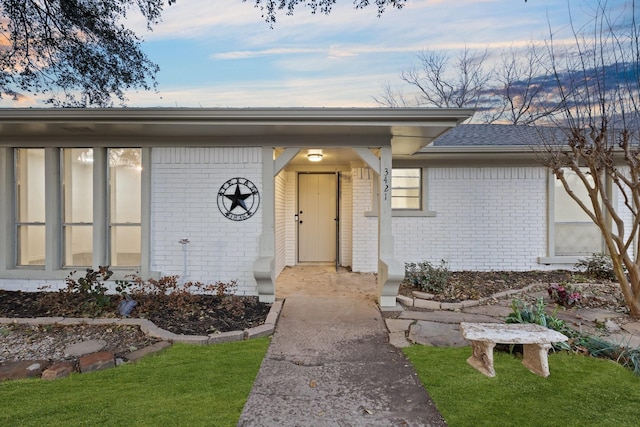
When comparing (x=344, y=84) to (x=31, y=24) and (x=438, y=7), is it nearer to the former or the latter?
(x=438, y=7)

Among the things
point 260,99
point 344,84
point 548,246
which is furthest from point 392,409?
point 260,99

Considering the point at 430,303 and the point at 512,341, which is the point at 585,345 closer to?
the point at 512,341

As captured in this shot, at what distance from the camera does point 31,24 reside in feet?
18.3

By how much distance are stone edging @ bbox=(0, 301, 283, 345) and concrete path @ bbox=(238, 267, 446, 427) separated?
0.61 ft

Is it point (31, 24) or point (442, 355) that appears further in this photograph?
point (31, 24)

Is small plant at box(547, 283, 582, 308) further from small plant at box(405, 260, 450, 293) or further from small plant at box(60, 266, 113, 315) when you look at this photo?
small plant at box(60, 266, 113, 315)

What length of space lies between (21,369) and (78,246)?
283cm

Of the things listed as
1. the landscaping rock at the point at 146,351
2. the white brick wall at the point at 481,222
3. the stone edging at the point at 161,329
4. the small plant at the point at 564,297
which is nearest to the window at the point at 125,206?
the stone edging at the point at 161,329

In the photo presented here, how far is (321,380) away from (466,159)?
5511 millimetres

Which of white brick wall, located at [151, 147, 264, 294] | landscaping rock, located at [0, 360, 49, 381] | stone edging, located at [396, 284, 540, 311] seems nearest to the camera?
landscaping rock, located at [0, 360, 49, 381]

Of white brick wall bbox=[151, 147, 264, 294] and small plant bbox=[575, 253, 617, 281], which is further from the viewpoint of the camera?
small plant bbox=[575, 253, 617, 281]

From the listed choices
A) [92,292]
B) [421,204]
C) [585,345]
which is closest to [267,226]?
[92,292]

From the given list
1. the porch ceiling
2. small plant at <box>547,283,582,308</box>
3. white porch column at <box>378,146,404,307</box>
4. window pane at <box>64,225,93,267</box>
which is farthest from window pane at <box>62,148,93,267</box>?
small plant at <box>547,283,582,308</box>

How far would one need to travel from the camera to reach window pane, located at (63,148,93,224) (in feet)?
17.9
